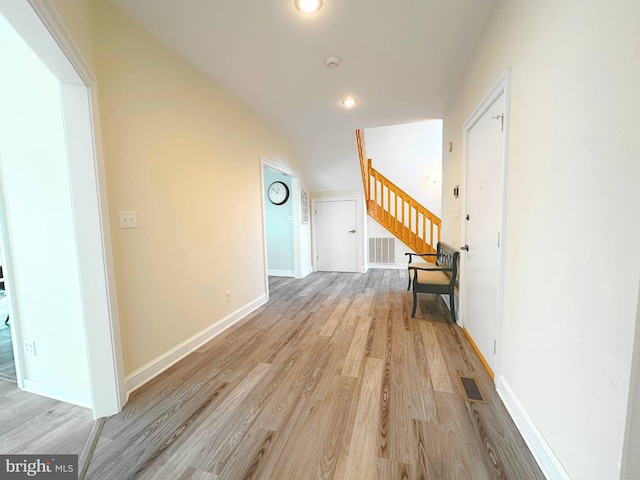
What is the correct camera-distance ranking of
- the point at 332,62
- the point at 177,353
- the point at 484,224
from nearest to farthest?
the point at 484,224
the point at 177,353
the point at 332,62

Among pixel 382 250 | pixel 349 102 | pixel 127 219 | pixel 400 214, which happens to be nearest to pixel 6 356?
pixel 127 219

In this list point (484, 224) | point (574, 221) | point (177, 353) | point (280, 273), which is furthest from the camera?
point (280, 273)

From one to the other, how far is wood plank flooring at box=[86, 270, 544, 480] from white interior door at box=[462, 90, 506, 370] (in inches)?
11.6

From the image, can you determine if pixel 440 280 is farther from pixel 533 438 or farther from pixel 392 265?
pixel 392 265

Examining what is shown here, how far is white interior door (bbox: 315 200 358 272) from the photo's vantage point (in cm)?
552

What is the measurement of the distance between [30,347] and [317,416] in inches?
79.0

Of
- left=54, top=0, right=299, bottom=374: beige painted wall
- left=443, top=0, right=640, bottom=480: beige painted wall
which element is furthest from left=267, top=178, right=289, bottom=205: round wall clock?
left=443, top=0, right=640, bottom=480: beige painted wall

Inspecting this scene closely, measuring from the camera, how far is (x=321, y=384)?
1.78 meters

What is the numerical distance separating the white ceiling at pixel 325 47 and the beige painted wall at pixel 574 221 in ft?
1.72

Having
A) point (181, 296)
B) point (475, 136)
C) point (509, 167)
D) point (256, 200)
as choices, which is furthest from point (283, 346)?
point (475, 136)

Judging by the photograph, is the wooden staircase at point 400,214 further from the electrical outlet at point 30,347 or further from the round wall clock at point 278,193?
the electrical outlet at point 30,347

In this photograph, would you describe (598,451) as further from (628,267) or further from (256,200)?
(256,200)

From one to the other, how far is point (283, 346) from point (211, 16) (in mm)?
2623

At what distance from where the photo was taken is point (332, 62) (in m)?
2.23
